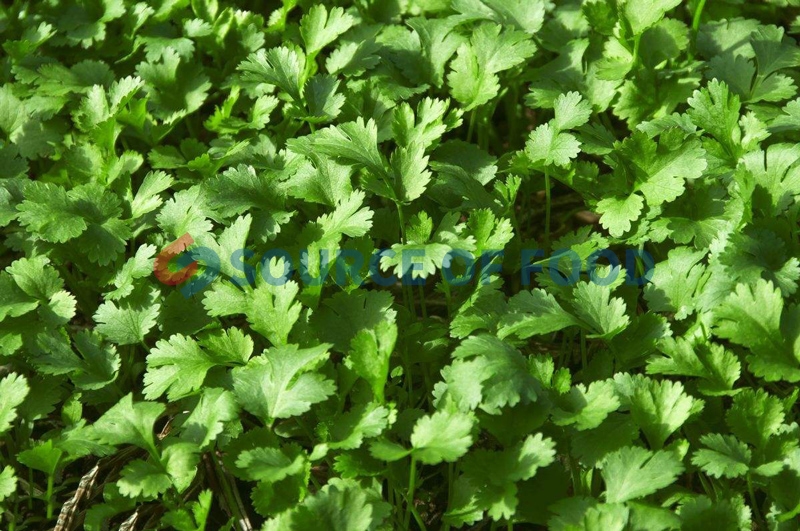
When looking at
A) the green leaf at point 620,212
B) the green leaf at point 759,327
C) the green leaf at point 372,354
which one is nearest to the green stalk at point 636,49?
the green leaf at point 620,212

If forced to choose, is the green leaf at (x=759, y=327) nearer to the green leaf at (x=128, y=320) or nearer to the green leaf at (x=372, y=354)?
the green leaf at (x=372, y=354)

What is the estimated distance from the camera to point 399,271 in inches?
71.2

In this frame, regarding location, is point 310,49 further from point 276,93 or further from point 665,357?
point 665,357

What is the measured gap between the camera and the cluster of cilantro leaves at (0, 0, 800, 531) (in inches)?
65.1

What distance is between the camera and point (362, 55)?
2.34 m

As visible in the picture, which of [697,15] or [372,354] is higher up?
[697,15]

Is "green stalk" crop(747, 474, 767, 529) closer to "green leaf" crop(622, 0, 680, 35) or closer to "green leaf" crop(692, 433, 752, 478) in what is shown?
"green leaf" crop(692, 433, 752, 478)

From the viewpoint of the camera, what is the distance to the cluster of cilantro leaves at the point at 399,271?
1.65 meters

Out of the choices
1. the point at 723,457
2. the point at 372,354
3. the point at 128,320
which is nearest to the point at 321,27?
the point at 128,320

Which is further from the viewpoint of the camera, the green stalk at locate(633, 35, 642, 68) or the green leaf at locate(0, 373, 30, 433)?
the green stalk at locate(633, 35, 642, 68)

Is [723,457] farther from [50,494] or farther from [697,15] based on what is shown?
[50,494]

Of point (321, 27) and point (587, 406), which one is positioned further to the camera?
point (321, 27)

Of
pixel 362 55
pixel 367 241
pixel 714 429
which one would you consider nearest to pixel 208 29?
pixel 362 55

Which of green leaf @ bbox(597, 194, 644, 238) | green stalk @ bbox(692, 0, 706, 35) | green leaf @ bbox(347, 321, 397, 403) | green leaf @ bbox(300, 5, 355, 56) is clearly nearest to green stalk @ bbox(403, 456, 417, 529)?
green leaf @ bbox(347, 321, 397, 403)
